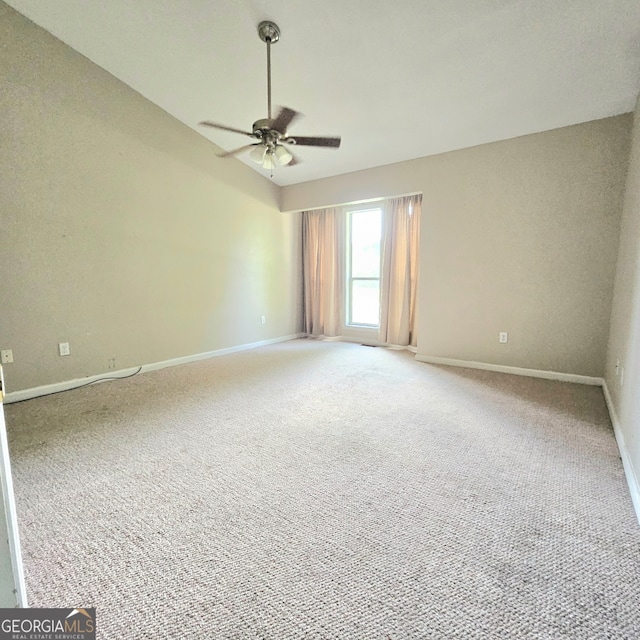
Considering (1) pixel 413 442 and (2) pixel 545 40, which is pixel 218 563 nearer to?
(1) pixel 413 442

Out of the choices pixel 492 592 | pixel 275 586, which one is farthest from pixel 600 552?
pixel 275 586

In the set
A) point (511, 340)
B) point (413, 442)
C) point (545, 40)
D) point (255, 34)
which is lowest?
point (413, 442)

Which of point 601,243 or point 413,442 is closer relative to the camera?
point 413,442

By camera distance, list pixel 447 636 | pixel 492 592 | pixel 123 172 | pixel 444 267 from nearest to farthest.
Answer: pixel 447 636, pixel 492 592, pixel 123 172, pixel 444 267

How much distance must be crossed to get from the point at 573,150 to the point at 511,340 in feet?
6.33

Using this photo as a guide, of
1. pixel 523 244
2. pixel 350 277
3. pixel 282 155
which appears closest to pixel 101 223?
pixel 282 155

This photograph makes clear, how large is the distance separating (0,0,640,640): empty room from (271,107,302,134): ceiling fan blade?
0.35 ft

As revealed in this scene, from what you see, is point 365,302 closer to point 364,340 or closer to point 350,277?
point 350,277

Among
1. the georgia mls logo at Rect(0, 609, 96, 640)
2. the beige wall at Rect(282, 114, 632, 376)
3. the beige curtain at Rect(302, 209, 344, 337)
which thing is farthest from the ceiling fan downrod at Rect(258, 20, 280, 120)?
the beige curtain at Rect(302, 209, 344, 337)

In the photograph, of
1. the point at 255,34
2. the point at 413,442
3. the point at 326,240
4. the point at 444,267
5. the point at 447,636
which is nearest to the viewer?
the point at 447,636

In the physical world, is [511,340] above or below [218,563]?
above

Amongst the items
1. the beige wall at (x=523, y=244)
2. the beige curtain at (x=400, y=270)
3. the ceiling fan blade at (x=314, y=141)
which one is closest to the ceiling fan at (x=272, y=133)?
the ceiling fan blade at (x=314, y=141)

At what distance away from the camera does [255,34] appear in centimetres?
241

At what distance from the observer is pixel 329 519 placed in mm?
1313
